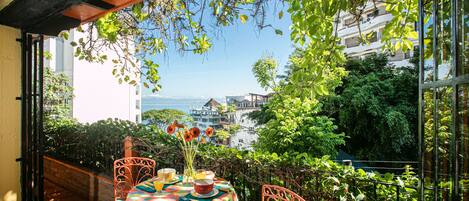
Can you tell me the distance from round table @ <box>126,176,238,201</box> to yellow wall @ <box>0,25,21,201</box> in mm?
868

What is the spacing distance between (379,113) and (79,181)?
9.67 metres

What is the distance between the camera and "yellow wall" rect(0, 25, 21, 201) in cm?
186

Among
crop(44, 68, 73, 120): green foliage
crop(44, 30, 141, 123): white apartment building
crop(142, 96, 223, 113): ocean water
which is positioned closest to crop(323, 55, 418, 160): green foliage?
crop(142, 96, 223, 113): ocean water

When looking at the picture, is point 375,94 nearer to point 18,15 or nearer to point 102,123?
point 102,123

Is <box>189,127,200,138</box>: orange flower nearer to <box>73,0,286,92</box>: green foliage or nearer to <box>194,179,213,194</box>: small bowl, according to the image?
<box>194,179,213,194</box>: small bowl

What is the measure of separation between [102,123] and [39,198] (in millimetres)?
1813

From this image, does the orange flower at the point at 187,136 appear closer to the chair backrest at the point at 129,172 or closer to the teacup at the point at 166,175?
the teacup at the point at 166,175

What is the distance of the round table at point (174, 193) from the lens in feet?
5.80

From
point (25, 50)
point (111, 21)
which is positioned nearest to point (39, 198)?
point (25, 50)

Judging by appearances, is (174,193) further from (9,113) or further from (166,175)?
(9,113)

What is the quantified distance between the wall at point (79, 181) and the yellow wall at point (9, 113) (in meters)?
1.33

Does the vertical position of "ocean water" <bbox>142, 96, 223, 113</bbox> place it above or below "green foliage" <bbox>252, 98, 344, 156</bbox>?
above

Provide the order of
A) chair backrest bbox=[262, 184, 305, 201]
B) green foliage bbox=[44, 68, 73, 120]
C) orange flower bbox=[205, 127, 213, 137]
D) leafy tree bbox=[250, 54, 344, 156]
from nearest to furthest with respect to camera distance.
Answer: chair backrest bbox=[262, 184, 305, 201]
orange flower bbox=[205, 127, 213, 137]
leafy tree bbox=[250, 54, 344, 156]
green foliage bbox=[44, 68, 73, 120]

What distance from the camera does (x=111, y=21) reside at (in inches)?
106
